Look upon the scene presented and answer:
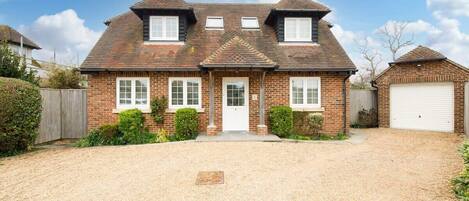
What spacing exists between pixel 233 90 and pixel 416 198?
8.55 metres

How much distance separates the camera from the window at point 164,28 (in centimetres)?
1365

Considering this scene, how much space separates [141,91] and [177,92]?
60.3 inches

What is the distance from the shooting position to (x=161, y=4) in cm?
1347

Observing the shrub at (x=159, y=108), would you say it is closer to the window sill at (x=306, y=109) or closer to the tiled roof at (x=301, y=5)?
the window sill at (x=306, y=109)

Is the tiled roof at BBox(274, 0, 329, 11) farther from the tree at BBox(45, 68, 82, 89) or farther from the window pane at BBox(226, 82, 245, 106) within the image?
the tree at BBox(45, 68, 82, 89)

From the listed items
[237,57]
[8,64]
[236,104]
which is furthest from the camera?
[236,104]

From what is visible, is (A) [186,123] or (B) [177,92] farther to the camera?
(B) [177,92]

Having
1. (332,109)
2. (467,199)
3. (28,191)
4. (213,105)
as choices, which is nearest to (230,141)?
(213,105)

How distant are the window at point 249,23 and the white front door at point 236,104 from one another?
12.1ft

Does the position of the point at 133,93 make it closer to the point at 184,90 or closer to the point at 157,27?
the point at 184,90

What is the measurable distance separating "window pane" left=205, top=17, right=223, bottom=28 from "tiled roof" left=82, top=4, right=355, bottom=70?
0.93 feet

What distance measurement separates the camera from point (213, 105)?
39.8 feet

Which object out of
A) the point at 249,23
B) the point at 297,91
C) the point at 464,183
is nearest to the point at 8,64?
the point at 249,23

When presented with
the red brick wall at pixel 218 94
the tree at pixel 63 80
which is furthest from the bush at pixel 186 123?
the tree at pixel 63 80
